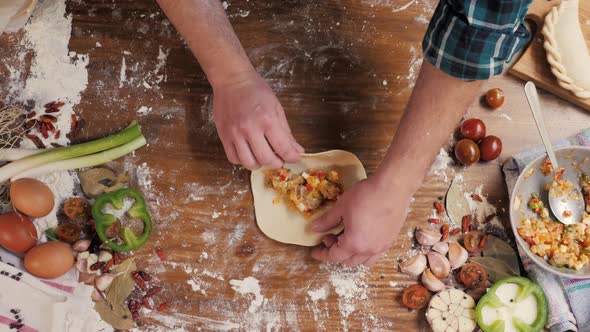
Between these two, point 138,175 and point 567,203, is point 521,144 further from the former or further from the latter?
point 138,175

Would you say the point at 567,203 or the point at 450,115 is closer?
the point at 450,115

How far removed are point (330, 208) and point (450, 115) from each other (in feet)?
1.40

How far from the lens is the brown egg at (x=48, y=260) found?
53.7 inches

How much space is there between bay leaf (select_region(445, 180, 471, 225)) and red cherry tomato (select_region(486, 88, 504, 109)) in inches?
11.9

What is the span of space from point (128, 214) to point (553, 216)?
4.11ft

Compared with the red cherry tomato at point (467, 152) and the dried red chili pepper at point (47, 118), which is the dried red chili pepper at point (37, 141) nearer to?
the dried red chili pepper at point (47, 118)

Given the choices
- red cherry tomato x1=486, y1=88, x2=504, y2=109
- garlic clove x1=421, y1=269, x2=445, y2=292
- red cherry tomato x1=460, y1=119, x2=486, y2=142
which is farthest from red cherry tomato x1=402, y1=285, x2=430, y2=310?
red cherry tomato x1=486, y1=88, x2=504, y2=109

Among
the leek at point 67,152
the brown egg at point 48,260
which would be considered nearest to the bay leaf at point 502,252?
the leek at point 67,152

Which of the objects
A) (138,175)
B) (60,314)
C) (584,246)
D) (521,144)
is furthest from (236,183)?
(584,246)

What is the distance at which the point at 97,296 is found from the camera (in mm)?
1432

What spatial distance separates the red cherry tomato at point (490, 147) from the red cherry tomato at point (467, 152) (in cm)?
3

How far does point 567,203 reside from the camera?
1457 millimetres

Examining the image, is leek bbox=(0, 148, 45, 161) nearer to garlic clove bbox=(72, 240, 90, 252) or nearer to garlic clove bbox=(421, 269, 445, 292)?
garlic clove bbox=(72, 240, 90, 252)

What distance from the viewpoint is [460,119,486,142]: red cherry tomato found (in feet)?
4.92
